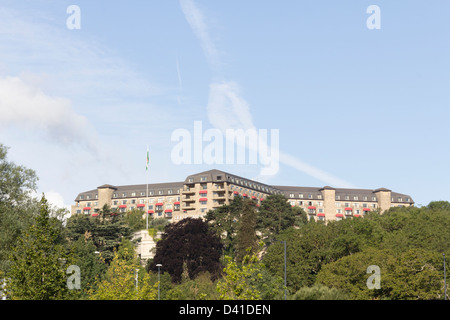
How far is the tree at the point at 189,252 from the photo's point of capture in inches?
4377

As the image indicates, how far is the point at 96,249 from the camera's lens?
119188 millimetres

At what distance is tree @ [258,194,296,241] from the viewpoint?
132m

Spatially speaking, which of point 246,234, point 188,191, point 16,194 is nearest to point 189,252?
point 246,234

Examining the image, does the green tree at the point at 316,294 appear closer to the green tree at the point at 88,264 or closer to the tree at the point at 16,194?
the tree at the point at 16,194

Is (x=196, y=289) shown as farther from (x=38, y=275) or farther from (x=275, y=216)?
(x=38, y=275)

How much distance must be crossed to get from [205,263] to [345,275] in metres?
36.1

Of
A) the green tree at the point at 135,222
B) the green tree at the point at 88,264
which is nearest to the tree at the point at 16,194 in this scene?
the green tree at the point at 88,264

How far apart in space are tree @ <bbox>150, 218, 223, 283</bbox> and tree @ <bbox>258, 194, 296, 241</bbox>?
15634 mm

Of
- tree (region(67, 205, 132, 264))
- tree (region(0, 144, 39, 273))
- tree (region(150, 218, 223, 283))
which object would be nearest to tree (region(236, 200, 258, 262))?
tree (region(150, 218, 223, 283))

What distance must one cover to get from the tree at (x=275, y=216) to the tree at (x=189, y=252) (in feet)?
51.3

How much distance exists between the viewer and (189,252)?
372 ft

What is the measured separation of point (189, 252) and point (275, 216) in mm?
27947
